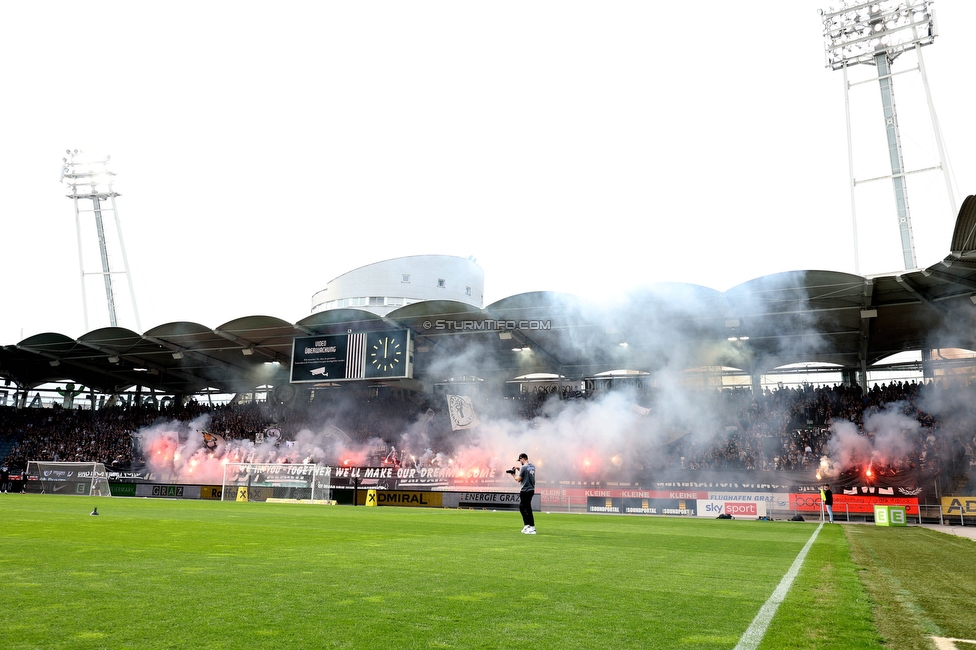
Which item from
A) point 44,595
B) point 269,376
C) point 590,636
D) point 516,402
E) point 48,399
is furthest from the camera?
point 48,399

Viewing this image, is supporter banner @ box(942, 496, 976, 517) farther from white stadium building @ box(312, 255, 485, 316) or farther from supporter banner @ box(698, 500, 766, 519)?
white stadium building @ box(312, 255, 485, 316)

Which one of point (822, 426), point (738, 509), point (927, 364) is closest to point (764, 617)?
point (738, 509)

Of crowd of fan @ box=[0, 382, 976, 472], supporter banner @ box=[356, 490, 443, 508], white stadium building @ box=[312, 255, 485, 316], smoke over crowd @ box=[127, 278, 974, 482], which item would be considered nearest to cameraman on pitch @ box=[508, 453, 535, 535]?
smoke over crowd @ box=[127, 278, 974, 482]

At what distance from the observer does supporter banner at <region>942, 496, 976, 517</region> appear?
21719mm

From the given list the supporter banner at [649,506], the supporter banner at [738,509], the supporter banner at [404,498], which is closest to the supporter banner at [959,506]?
the supporter banner at [738,509]

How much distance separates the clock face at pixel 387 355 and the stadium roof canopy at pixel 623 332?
0.98 m

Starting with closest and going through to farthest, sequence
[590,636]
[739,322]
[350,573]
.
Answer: [590,636] < [350,573] < [739,322]

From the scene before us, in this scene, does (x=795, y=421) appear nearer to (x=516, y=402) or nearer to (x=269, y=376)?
(x=516, y=402)

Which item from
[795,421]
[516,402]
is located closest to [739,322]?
[795,421]

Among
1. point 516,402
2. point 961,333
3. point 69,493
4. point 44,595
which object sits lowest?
point 69,493

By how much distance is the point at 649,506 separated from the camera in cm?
2525

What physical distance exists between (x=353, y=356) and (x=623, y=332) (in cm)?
1351

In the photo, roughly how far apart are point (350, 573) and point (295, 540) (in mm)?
3496

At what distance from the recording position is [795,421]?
29.0 m
